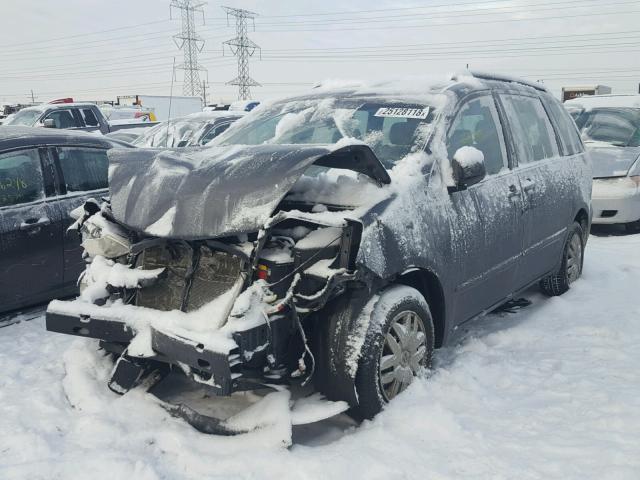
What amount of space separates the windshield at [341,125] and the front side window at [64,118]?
10400 mm

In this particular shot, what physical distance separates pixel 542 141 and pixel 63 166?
13.0 feet

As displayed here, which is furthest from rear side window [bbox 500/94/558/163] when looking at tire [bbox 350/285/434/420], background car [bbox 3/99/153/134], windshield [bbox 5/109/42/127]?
windshield [bbox 5/109/42/127]

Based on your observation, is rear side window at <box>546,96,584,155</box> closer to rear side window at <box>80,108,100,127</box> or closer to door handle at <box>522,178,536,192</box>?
door handle at <box>522,178,536,192</box>

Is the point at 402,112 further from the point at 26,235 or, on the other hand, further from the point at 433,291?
the point at 26,235

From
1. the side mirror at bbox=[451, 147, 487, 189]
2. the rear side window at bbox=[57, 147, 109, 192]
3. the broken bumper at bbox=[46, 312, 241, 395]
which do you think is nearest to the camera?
the broken bumper at bbox=[46, 312, 241, 395]

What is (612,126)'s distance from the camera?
9.54 m

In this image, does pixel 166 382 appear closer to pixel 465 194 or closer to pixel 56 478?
pixel 56 478

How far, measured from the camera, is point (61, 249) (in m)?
4.80

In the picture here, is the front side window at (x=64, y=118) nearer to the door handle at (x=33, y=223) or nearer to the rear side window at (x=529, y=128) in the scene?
the door handle at (x=33, y=223)

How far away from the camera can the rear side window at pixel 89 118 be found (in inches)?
547

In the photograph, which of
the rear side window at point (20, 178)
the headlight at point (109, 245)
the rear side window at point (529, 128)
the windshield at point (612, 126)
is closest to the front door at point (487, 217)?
the rear side window at point (529, 128)

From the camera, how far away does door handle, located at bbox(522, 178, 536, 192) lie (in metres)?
4.41

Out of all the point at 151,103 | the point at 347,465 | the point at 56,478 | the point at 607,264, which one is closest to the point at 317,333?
the point at 347,465

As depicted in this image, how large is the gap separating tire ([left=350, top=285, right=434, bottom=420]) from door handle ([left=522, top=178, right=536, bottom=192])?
4.85ft
